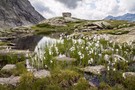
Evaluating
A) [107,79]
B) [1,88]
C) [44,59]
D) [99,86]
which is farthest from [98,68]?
[1,88]

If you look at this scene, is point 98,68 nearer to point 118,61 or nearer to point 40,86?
point 118,61

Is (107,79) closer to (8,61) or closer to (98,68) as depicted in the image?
(98,68)

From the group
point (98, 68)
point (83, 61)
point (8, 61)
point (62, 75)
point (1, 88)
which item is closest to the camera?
point (1, 88)

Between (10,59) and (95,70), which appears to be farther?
(10,59)

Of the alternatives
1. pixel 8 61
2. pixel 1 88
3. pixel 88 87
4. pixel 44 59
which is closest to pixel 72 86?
pixel 88 87

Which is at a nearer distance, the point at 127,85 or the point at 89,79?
the point at 127,85

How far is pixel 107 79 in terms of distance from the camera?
49.4 feet

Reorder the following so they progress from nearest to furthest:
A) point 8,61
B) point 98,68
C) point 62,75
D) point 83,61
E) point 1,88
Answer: point 1,88 < point 62,75 < point 98,68 < point 83,61 < point 8,61

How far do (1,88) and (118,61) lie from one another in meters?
8.29

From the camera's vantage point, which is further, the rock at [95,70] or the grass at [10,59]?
the grass at [10,59]

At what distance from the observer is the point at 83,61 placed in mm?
17578

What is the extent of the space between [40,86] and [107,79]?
4028 millimetres

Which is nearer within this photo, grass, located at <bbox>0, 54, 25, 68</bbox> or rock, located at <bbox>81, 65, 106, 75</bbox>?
rock, located at <bbox>81, 65, 106, 75</bbox>

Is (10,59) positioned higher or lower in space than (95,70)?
lower
